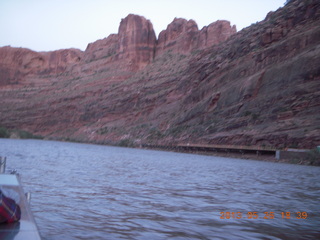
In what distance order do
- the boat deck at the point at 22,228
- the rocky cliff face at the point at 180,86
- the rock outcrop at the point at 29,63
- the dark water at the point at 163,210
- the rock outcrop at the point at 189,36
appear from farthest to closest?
the rock outcrop at the point at 29,63 < the rock outcrop at the point at 189,36 < the rocky cliff face at the point at 180,86 < the dark water at the point at 163,210 < the boat deck at the point at 22,228

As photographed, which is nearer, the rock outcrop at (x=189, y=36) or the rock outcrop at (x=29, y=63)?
the rock outcrop at (x=189, y=36)

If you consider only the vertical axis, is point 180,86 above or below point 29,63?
below

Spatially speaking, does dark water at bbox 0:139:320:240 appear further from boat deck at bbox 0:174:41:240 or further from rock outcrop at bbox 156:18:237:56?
rock outcrop at bbox 156:18:237:56

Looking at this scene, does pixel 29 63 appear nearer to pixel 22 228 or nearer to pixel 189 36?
pixel 189 36

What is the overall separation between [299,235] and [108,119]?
71.2 metres

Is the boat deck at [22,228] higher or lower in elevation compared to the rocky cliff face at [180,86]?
lower

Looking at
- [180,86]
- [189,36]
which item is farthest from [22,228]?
[189,36]

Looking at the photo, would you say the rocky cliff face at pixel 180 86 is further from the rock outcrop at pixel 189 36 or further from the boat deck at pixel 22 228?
the boat deck at pixel 22 228

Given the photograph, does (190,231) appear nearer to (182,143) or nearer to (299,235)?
(299,235)

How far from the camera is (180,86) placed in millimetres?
65938

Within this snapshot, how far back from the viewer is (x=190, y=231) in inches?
241

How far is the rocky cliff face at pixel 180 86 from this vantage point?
132 feet

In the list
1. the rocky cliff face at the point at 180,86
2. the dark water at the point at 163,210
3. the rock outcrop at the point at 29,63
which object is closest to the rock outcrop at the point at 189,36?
the rocky cliff face at the point at 180,86

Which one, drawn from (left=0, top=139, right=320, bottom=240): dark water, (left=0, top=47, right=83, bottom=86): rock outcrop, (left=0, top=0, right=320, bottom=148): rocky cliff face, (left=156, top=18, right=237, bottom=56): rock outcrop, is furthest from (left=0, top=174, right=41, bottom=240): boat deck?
(left=0, top=47, right=83, bottom=86): rock outcrop
